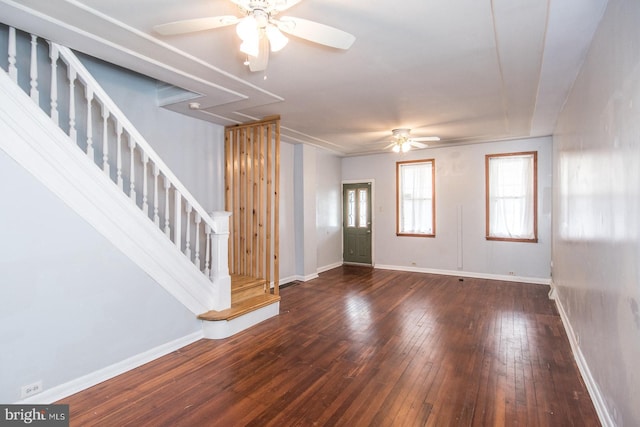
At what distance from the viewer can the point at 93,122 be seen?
133 inches

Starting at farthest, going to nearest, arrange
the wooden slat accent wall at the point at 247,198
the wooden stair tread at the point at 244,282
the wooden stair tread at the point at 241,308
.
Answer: the wooden slat accent wall at the point at 247,198, the wooden stair tread at the point at 244,282, the wooden stair tread at the point at 241,308

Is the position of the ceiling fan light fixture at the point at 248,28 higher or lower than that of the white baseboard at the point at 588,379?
higher

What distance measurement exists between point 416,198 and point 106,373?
613 centimetres

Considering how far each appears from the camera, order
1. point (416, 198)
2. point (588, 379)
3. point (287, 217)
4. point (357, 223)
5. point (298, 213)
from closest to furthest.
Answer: point (588, 379)
point (287, 217)
point (298, 213)
point (416, 198)
point (357, 223)

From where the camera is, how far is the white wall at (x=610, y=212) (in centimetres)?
162

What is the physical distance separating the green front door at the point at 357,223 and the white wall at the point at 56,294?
537 cm

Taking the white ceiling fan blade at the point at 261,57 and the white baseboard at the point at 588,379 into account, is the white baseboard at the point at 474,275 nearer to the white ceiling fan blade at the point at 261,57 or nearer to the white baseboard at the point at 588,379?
the white baseboard at the point at 588,379

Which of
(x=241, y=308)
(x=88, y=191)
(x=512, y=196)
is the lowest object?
(x=241, y=308)

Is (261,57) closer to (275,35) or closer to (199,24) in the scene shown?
(275,35)

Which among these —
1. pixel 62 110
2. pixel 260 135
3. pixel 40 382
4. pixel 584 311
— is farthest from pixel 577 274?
pixel 62 110

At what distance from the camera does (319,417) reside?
2.24 meters

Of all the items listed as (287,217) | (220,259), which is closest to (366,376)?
(220,259)

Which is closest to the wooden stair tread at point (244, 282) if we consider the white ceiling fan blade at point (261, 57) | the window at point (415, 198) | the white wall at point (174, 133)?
the white wall at point (174, 133)

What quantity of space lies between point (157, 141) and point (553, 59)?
4313mm
